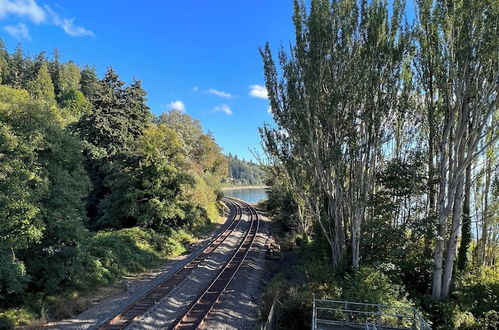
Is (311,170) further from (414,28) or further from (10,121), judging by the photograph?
(10,121)

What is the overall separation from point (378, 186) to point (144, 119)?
2870cm

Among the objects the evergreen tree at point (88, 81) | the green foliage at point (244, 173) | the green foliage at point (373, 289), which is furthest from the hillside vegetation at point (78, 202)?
the green foliage at point (244, 173)

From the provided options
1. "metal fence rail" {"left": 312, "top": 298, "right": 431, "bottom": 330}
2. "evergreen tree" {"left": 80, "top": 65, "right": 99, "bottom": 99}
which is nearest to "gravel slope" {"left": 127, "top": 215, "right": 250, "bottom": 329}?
"metal fence rail" {"left": 312, "top": 298, "right": 431, "bottom": 330}

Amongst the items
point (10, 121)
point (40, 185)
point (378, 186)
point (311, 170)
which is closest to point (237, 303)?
point (311, 170)

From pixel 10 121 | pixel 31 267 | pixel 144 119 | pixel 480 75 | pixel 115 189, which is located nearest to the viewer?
pixel 480 75

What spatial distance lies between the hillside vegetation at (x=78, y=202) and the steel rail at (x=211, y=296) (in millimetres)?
4677

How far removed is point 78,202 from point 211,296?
281 inches

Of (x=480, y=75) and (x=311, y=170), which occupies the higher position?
(x=480, y=75)

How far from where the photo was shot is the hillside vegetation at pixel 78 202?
35.8 feet

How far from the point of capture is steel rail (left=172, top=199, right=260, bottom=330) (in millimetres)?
10859

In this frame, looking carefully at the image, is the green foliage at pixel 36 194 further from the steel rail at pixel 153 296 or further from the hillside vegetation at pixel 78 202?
the steel rail at pixel 153 296

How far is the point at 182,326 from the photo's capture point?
34.9 ft

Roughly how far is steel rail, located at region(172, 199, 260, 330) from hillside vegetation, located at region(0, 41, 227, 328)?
184 inches

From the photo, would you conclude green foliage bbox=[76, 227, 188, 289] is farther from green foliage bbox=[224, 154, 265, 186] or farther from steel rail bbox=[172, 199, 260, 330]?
green foliage bbox=[224, 154, 265, 186]
